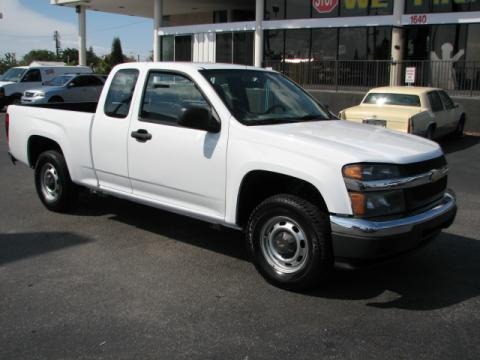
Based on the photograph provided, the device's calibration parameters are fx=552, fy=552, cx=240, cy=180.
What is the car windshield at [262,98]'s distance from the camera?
502 centimetres

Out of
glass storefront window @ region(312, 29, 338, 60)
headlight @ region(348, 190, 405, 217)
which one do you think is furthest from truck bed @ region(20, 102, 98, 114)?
glass storefront window @ region(312, 29, 338, 60)

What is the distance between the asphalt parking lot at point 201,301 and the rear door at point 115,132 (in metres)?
0.66

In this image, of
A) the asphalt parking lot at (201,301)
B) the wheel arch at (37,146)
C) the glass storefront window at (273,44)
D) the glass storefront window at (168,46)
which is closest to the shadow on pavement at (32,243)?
the asphalt parking lot at (201,301)

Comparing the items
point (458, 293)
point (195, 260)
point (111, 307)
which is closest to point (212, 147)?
point (195, 260)

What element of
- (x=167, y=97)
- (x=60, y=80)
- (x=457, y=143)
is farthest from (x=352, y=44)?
(x=167, y=97)

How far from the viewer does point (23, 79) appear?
76.0 ft

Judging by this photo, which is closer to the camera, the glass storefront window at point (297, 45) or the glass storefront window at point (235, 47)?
the glass storefront window at point (297, 45)

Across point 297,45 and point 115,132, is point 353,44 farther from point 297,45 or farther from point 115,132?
point 115,132

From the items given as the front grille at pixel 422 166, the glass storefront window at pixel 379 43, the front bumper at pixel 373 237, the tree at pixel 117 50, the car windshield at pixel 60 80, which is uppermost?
the tree at pixel 117 50

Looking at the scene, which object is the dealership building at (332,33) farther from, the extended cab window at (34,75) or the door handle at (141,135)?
the door handle at (141,135)

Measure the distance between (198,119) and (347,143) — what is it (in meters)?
1.28

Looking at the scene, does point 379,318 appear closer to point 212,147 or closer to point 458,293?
point 458,293

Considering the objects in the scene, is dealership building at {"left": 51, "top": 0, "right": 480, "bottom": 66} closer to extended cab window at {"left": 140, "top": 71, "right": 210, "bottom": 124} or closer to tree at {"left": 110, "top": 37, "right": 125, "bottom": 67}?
extended cab window at {"left": 140, "top": 71, "right": 210, "bottom": 124}

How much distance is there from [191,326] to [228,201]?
1277 millimetres
